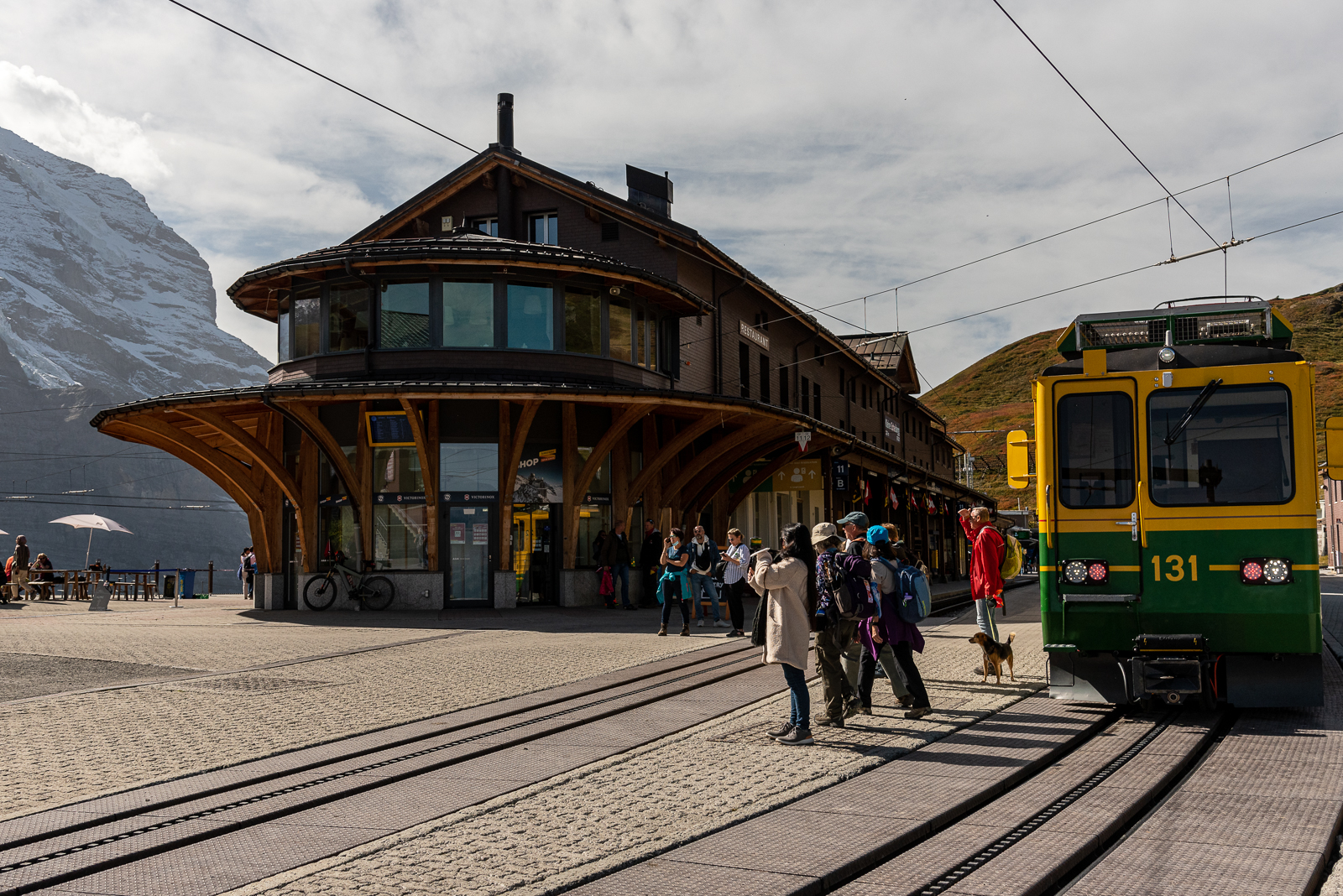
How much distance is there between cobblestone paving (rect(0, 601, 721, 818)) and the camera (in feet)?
25.8

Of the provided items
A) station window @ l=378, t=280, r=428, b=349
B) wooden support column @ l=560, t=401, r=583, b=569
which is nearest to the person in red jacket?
wooden support column @ l=560, t=401, r=583, b=569

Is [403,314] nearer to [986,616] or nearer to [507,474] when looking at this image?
[507,474]

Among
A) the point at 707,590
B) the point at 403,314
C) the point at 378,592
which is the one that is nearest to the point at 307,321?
the point at 403,314

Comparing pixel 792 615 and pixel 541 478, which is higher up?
pixel 541 478

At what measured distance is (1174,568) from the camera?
9.03 meters

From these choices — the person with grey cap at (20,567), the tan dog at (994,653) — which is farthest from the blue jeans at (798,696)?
the person with grey cap at (20,567)

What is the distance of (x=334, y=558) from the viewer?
22.8 meters

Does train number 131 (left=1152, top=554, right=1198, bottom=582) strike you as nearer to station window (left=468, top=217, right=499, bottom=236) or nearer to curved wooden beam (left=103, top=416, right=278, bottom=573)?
curved wooden beam (left=103, top=416, right=278, bottom=573)

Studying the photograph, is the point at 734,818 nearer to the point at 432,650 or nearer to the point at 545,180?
the point at 432,650

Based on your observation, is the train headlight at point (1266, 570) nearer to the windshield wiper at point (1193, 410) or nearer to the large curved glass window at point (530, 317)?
the windshield wiper at point (1193, 410)

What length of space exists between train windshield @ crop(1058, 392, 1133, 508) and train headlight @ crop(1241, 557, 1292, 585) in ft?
3.16

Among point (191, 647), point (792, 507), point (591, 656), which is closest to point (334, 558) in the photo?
point (191, 647)

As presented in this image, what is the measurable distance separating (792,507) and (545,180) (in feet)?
39.6

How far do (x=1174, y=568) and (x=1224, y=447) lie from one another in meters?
1.01
